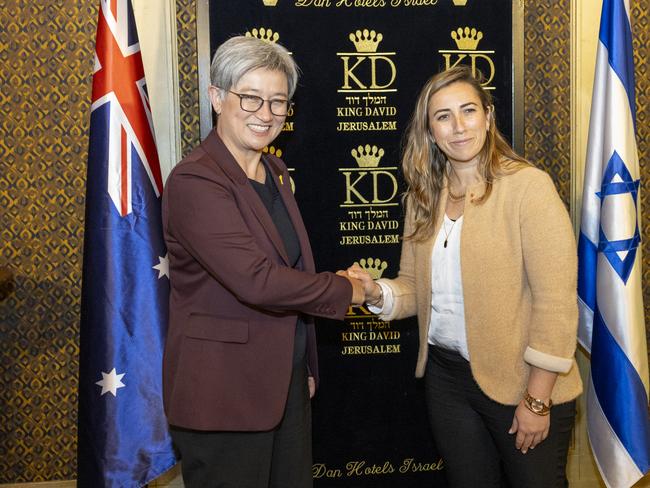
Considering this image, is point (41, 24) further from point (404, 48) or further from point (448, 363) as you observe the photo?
point (448, 363)

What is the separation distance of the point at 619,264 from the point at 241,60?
5.56 ft

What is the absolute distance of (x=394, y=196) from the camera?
306cm

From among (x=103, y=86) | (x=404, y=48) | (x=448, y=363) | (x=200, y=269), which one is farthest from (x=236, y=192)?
(x=404, y=48)

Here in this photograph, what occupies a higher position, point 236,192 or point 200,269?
point 236,192

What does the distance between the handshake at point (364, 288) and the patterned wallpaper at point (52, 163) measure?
3.78 feet

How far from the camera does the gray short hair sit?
1.81 m

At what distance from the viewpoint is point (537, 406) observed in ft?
6.03

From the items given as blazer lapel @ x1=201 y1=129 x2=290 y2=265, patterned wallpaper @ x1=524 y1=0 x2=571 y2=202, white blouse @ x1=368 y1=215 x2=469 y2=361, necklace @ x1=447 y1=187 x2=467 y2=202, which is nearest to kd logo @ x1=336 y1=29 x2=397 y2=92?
patterned wallpaper @ x1=524 y1=0 x2=571 y2=202

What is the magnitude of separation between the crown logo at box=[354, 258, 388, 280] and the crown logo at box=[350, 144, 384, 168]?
42 centimetres

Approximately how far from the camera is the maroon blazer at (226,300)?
5.63 feet

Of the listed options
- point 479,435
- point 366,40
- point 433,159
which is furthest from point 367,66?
point 479,435

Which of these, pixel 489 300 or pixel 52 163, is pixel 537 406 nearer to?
pixel 489 300

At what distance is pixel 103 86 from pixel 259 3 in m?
0.80

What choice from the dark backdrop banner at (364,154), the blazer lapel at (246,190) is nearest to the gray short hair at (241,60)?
the blazer lapel at (246,190)
